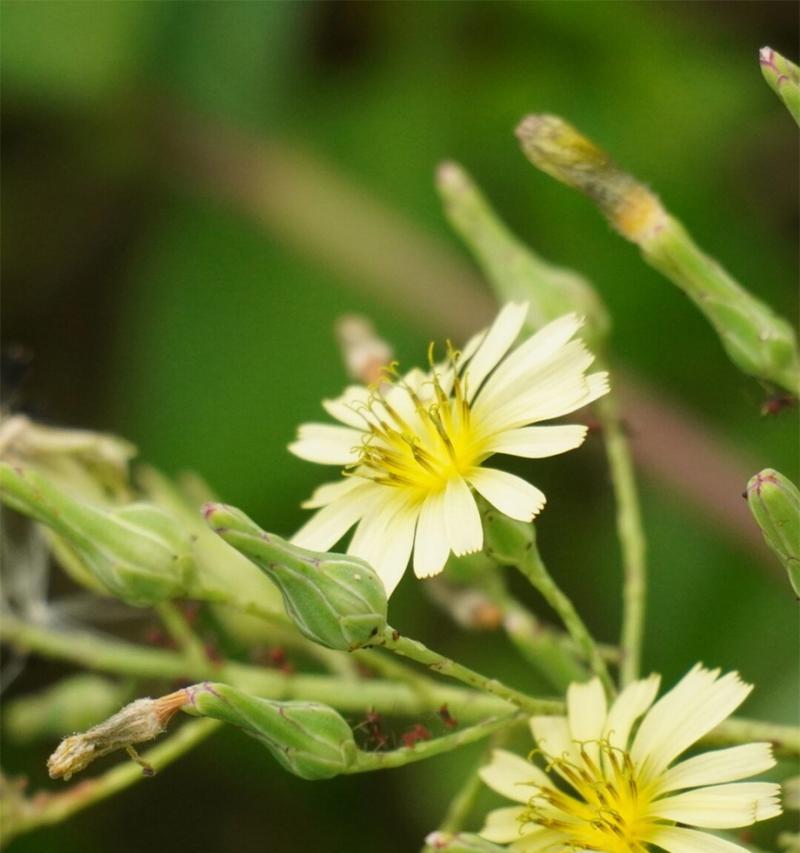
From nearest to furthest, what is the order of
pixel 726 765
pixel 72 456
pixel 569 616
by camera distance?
pixel 726 765 < pixel 569 616 < pixel 72 456

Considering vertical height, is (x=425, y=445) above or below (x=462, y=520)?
above

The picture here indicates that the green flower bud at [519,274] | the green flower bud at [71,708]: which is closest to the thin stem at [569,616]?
the green flower bud at [519,274]

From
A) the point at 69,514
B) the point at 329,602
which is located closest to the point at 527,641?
the point at 329,602

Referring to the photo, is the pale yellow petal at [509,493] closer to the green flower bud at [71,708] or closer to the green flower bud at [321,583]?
the green flower bud at [321,583]

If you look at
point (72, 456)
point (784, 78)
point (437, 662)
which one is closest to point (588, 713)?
point (437, 662)

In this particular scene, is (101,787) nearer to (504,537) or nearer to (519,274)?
(504,537)

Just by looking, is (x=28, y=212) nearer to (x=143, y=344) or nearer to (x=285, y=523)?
(x=143, y=344)

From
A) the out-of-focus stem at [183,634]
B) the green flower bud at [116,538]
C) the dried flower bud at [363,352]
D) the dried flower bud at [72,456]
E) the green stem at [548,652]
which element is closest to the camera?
the green flower bud at [116,538]
